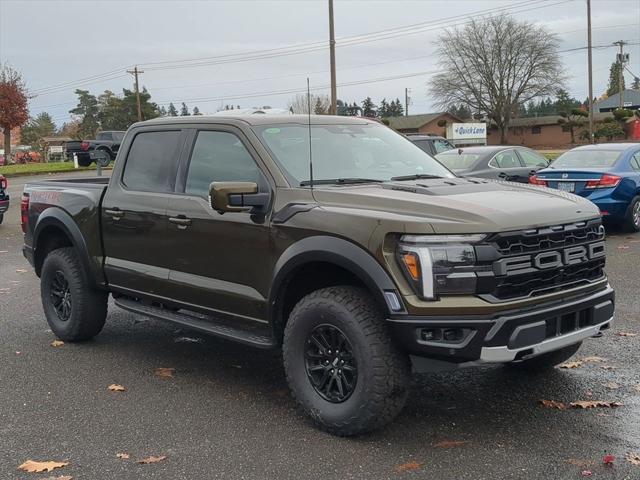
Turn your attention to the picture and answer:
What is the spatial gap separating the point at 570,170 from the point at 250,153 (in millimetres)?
8296

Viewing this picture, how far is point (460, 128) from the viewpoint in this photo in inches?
2106

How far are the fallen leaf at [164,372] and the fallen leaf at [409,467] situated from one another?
231 centimetres

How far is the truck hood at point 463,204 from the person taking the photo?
3.86 m

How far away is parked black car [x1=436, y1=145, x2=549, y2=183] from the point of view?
530 inches

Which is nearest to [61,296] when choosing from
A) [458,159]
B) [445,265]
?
[445,265]

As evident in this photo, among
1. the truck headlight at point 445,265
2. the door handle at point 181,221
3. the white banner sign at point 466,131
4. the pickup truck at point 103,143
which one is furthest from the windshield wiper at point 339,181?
the white banner sign at point 466,131

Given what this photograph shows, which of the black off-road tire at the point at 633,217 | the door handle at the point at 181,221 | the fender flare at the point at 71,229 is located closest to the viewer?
the door handle at the point at 181,221

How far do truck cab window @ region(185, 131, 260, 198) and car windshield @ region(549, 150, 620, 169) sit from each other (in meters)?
8.59

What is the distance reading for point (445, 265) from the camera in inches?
149

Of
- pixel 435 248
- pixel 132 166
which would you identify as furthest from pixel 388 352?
pixel 132 166

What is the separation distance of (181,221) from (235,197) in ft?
2.83

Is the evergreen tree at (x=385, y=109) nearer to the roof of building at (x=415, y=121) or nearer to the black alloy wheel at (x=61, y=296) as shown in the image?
the roof of building at (x=415, y=121)

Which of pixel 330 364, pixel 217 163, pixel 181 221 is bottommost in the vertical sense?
pixel 330 364

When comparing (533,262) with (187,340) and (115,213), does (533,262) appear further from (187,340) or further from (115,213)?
(187,340)
